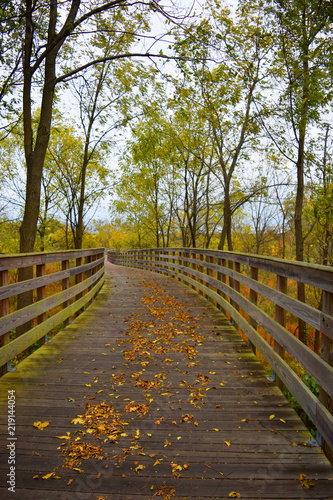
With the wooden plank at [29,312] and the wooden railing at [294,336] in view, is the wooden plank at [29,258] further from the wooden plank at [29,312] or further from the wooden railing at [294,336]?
the wooden railing at [294,336]

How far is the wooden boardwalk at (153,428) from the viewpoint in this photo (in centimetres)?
228

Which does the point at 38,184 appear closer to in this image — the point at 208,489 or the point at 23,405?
the point at 23,405

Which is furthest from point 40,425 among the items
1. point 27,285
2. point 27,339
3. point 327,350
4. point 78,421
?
point 327,350

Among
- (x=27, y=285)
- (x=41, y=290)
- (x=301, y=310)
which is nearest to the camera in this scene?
(x=301, y=310)

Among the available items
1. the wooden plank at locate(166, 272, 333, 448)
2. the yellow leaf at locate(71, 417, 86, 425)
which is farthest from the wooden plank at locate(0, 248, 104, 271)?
the wooden plank at locate(166, 272, 333, 448)

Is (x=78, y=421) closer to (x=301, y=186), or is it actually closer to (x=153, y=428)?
(x=153, y=428)

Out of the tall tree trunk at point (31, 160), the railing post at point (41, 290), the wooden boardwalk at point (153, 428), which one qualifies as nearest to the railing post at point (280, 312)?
the wooden boardwalk at point (153, 428)

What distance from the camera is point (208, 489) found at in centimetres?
225

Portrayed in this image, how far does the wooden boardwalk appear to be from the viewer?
7.47 ft

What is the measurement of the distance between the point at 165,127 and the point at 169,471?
16.6m

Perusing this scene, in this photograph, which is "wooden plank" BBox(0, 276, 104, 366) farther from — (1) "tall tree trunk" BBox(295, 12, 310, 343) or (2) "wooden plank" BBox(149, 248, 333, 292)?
(1) "tall tree trunk" BBox(295, 12, 310, 343)

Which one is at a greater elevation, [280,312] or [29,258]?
[29,258]

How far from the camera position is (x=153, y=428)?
2.94 metres

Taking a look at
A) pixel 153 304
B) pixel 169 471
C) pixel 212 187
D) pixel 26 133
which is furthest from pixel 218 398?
pixel 212 187
